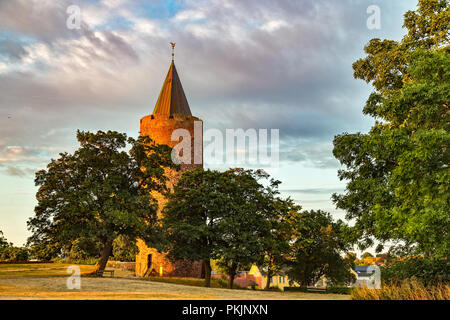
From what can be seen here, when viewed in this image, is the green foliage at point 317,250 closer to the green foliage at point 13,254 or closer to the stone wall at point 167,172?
the stone wall at point 167,172

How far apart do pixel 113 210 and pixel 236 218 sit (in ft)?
27.7

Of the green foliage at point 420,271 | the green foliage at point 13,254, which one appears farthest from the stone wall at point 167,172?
the green foliage at point 420,271

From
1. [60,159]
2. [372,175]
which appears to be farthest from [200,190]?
[372,175]

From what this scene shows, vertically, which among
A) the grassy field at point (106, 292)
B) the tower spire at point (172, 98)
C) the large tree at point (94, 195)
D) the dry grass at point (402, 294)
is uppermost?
the tower spire at point (172, 98)

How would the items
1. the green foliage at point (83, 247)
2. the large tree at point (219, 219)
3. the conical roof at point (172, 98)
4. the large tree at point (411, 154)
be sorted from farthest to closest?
the conical roof at point (172, 98)
the large tree at point (219, 219)
the green foliage at point (83, 247)
the large tree at point (411, 154)

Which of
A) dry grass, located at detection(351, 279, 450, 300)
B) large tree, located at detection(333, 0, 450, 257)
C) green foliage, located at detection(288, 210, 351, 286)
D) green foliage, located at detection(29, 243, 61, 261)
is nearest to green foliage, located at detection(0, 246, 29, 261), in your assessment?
green foliage, located at detection(29, 243, 61, 261)

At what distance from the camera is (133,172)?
25.4 meters

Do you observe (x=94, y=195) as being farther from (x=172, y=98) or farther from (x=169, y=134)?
(x=172, y=98)

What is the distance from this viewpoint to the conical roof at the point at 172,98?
38.8 m

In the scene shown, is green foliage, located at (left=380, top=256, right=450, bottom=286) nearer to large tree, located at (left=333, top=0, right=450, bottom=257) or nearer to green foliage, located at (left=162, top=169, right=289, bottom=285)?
large tree, located at (left=333, top=0, right=450, bottom=257)

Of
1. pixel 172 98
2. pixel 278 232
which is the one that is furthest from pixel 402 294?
pixel 172 98

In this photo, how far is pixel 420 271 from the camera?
16.4 meters

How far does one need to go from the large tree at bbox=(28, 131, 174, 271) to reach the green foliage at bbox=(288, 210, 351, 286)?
56.3ft

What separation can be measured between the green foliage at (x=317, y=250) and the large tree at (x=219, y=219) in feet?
28.6
